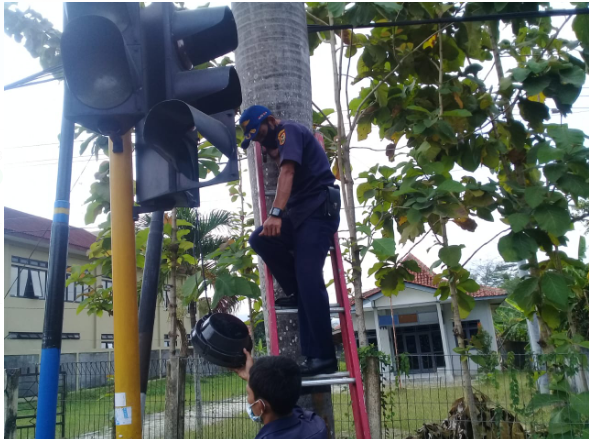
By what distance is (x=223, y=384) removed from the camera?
6844 mm

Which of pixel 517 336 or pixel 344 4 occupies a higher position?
pixel 344 4

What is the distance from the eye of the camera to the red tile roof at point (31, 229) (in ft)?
64.0

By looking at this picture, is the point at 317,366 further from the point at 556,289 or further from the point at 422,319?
the point at 422,319

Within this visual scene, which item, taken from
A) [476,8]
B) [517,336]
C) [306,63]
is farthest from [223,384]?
[517,336]

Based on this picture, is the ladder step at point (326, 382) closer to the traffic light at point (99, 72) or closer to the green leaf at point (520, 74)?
the traffic light at point (99, 72)

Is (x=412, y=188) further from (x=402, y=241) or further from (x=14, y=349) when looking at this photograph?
(x=14, y=349)

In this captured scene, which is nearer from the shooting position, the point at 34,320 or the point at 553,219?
the point at 553,219

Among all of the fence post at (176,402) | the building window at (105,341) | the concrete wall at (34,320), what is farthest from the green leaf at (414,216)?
the building window at (105,341)

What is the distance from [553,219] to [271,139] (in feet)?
7.90

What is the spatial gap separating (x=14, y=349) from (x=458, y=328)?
1930 centimetres

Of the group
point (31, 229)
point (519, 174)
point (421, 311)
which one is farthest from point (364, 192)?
point (421, 311)

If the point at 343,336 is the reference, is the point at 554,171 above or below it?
above

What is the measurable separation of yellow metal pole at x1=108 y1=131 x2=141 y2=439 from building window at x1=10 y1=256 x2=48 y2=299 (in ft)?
63.6

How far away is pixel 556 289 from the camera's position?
175 inches
